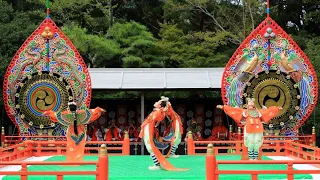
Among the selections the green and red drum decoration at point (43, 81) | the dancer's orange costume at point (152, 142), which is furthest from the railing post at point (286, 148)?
the green and red drum decoration at point (43, 81)

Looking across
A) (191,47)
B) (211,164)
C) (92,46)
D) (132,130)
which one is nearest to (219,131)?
(132,130)

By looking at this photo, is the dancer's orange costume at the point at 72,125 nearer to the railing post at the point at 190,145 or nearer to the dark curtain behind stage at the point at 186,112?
the railing post at the point at 190,145

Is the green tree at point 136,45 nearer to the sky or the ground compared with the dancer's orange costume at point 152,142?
nearer to the sky

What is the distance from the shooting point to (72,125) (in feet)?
38.6

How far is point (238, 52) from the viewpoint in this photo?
15594mm

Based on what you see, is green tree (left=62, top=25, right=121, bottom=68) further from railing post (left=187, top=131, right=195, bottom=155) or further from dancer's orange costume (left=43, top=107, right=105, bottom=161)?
dancer's orange costume (left=43, top=107, right=105, bottom=161)

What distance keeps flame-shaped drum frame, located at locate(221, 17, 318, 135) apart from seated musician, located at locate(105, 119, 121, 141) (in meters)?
5.20

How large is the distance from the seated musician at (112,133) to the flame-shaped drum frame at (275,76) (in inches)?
205

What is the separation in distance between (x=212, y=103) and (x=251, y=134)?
8.11m

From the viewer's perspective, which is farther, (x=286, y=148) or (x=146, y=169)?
(x=286, y=148)

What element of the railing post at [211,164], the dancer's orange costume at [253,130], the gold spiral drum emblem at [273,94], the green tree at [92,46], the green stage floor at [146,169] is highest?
the green tree at [92,46]

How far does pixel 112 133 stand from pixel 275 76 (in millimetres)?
6664

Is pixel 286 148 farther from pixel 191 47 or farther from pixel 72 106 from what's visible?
pixel 191 47

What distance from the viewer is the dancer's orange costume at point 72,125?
11.7m
